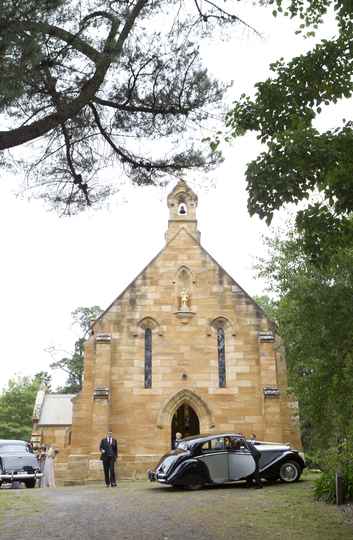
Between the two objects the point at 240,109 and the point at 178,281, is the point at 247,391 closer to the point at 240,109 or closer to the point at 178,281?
the point at 178,281

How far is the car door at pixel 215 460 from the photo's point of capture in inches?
603

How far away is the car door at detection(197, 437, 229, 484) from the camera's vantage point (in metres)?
15.3

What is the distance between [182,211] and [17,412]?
132 ft

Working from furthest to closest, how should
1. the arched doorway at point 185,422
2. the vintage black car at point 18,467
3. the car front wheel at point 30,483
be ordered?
the arched doorway at point 185,422 → the car front wheel at point 30,483 → the vintage black car at point 18,467

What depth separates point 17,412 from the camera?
5850 cm

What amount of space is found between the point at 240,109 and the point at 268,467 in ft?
36.4

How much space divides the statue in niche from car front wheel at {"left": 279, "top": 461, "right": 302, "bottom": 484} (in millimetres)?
8476

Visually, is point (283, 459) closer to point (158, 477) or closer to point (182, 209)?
point (158, 477)

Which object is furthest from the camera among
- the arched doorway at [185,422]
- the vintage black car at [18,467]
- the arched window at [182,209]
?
the arched window at [182,209]

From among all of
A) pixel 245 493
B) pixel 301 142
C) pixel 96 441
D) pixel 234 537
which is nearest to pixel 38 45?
pixel 301 142

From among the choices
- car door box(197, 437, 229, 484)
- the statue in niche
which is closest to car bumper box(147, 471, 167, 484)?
car door box(197, 437, 229, 484)

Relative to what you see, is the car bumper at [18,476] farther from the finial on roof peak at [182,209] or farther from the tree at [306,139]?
the tree at [306,139]

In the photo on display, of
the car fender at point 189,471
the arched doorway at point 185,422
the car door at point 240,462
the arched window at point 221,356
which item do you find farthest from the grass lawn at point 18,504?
the arched doorway at point 185,422

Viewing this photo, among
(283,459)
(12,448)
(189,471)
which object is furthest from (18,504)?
(12,448)
